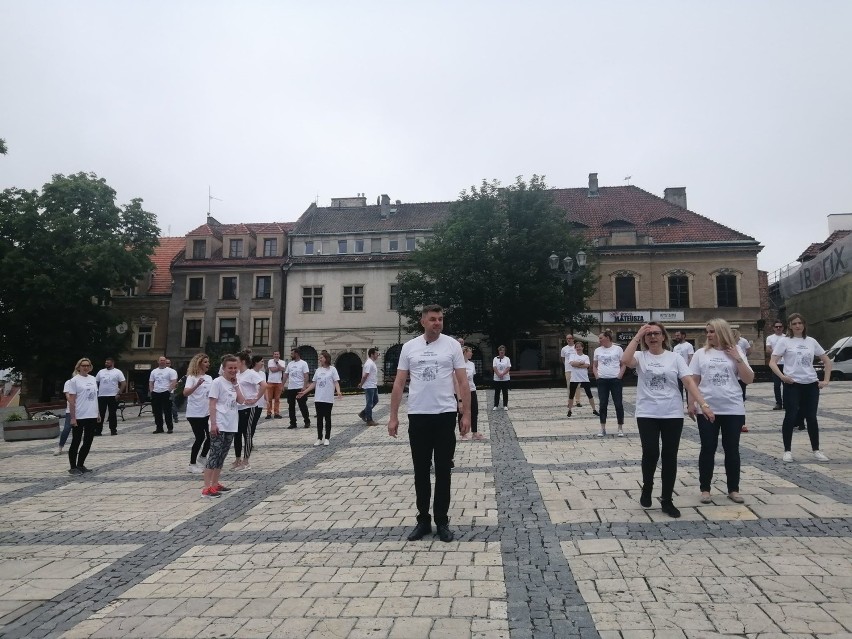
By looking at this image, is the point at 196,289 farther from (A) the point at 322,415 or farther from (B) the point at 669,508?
(B) the point at 669,508

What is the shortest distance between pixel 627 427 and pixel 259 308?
37.0 metres

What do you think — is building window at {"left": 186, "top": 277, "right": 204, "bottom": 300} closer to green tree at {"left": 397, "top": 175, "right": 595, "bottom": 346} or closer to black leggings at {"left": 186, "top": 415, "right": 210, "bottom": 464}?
green tree at {"left": 397, "top": 175, "right": 595, "bottom": 346}

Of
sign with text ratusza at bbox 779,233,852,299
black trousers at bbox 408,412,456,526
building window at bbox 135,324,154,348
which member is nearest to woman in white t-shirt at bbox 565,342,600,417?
black trousers at bbox 408,412,456,526

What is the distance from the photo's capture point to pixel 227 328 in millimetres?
44812

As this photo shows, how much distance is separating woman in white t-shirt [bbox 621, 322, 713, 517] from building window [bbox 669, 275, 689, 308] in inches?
1543

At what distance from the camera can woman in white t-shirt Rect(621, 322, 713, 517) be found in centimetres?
564

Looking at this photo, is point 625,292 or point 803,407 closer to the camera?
point 803,407

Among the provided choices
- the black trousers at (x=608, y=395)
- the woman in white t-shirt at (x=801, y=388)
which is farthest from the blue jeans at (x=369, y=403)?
the woman in white t-shirt at (x=801, y=388)

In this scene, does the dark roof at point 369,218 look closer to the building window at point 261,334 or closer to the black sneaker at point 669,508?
the building window at point 261,334

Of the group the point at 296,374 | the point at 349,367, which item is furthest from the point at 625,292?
the point at 296,374

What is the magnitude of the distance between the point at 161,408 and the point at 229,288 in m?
31.2

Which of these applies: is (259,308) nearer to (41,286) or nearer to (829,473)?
(41,286)

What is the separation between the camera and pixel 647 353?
5984mm

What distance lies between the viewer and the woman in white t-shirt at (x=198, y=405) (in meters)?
8.84
